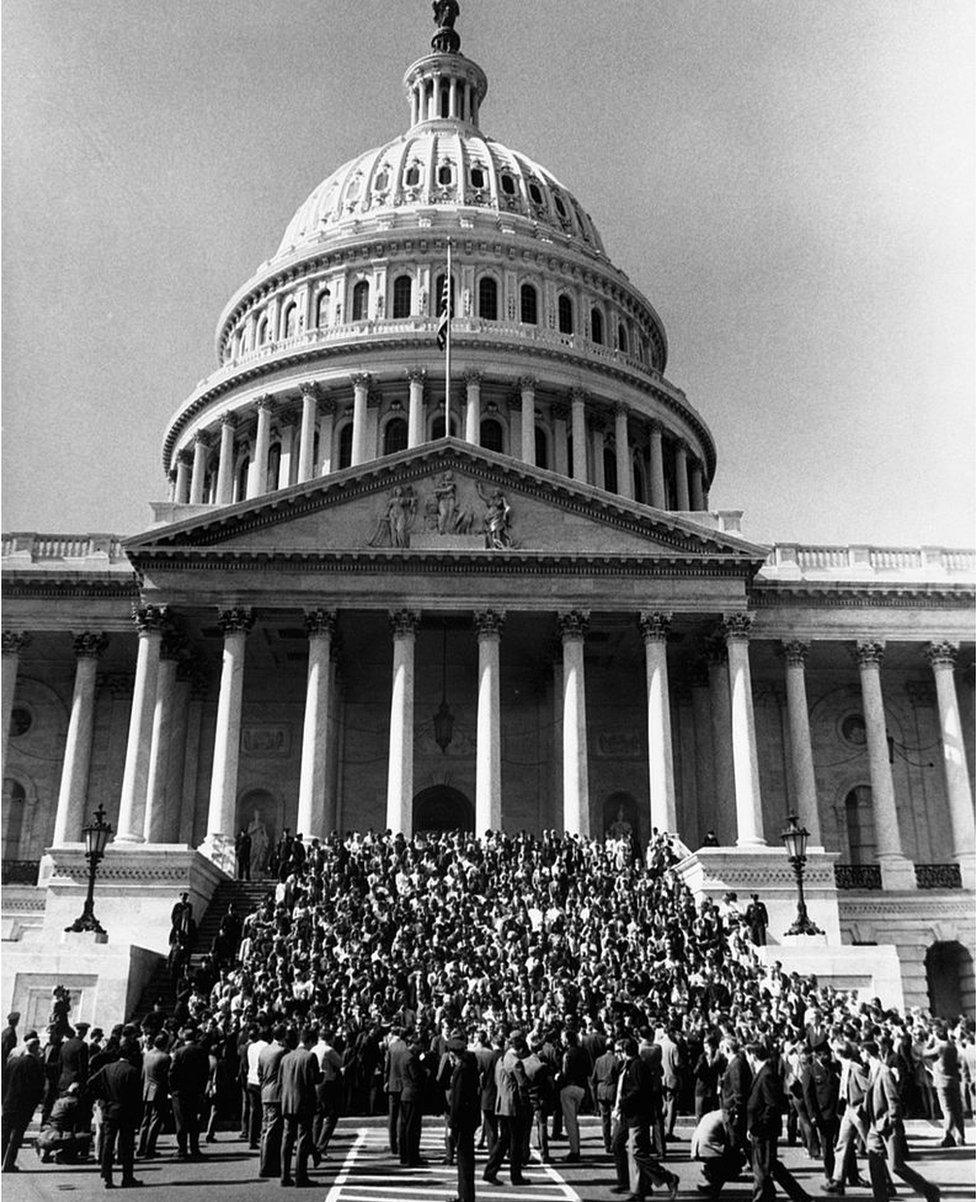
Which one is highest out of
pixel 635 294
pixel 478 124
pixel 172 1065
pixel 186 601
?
pixel 478 124

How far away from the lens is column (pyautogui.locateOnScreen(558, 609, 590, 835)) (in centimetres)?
4378

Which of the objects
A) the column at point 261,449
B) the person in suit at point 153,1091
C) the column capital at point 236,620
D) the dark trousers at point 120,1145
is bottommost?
the dark trousers at point 120,1145

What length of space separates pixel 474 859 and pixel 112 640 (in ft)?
67.5

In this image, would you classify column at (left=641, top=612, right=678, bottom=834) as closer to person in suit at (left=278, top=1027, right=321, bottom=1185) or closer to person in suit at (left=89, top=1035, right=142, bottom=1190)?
person in suit at (left=278, top=1027, right=321, bottom=1185)

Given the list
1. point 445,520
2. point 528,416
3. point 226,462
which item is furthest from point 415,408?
point 445,520

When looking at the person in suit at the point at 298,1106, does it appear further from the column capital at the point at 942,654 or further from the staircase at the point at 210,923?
the column capital at the point at 942,654

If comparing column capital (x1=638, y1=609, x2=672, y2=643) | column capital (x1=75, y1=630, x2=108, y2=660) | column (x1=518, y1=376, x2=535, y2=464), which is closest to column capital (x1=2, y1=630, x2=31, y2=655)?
column capital (x1=75, y1=630, x2=108, y2=660)

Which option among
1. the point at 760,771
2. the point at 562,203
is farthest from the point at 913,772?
the point at 562,203

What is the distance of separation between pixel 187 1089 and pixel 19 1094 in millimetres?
2780

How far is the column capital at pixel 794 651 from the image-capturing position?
49.5 metres

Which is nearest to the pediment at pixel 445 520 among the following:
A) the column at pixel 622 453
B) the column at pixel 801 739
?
the column at pixel 801 739

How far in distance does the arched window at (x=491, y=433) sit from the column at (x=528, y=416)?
210 centimetres

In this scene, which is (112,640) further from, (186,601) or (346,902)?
(346,902)

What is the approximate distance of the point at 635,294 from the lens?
264ft
